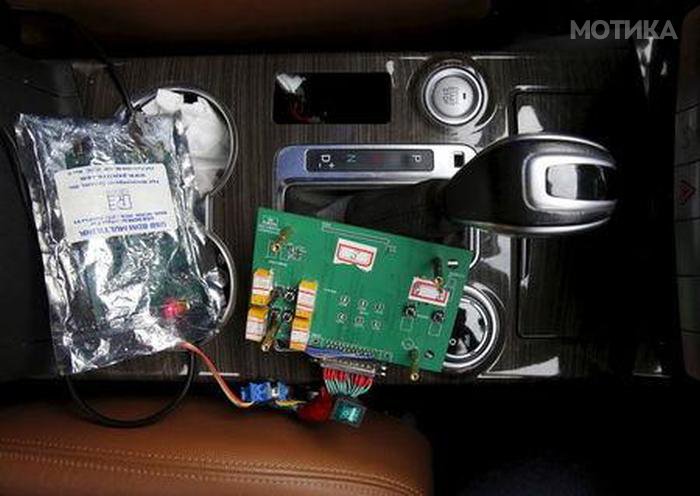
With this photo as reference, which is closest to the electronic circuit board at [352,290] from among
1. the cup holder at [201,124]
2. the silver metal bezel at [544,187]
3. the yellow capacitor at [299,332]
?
the yellow capacitor at [299,332]

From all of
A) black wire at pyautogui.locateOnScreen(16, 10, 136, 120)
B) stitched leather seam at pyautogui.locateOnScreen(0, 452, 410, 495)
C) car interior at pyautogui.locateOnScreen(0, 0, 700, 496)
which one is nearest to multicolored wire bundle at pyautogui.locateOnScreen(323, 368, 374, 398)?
car interior at pyautogui.locateOnScreen(0, 0, 700, 496)

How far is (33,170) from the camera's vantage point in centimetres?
70

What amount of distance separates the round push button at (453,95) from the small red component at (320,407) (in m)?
0.31

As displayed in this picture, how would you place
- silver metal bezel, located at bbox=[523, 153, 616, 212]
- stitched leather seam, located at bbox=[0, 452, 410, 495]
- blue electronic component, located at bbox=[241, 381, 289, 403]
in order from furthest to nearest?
blue electronic component, located at bbox=[241, 381, 289, 403] → stitched leather seam, located at bbox=[0, 452, 410, 495] → silver metal bezel, located at bbox=[523, 153, 616, 212]

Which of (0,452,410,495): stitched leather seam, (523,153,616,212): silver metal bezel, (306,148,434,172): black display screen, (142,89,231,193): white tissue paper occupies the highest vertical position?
(142,89,231,193): white tissue paper

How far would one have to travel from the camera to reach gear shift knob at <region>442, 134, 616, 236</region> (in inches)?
19.9

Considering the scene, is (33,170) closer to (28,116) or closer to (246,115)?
(28,116)

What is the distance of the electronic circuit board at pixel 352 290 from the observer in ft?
2.33

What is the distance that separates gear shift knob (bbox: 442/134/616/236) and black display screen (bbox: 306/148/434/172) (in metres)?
0.22

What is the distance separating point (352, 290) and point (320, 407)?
0.12 m

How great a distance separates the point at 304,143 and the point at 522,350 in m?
0.32

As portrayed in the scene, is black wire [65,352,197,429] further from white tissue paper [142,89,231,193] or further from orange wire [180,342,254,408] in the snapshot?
white tissue paper [142,89,231,193]

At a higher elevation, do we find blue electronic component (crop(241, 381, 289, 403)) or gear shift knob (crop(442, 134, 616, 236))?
Answer: gear shift knob (crop(442, 134, 616, 236))

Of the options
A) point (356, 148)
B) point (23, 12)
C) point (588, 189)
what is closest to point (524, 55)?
point (356, 148)
